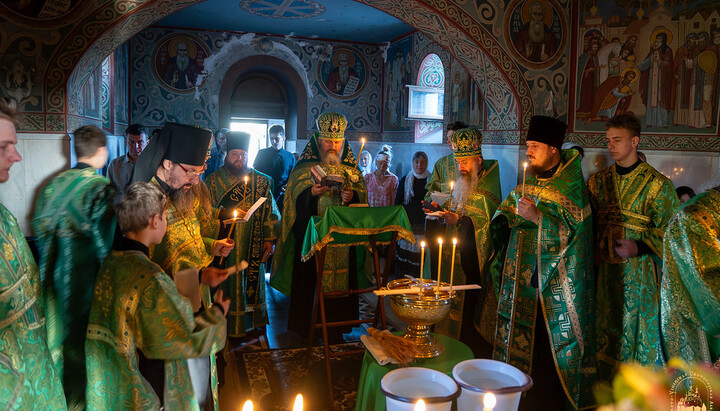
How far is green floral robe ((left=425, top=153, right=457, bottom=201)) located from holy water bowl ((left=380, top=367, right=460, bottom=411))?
3.00 metres

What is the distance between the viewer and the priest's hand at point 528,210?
349cm

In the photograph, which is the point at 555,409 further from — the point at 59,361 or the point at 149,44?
the point at 149,44

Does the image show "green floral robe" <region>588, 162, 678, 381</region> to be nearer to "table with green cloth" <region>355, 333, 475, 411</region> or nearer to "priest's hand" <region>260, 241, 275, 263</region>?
"table with green cloth" <region>355, 333, 475, 411</region>

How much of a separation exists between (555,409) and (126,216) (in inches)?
122

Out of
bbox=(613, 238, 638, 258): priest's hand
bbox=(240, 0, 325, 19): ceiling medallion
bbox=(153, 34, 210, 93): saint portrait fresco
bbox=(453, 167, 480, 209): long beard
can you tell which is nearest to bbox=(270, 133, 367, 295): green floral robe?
bbox=(453, 167, 480, 209): long beard

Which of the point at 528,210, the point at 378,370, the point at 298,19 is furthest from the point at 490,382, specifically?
the point at 298,19

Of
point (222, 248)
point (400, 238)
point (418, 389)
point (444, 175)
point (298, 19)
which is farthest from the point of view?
point (298, 19)

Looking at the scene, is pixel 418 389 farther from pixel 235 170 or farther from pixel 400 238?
pixel 235 170

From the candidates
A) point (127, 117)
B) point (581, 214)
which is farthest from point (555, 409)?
A: point (127, 117)

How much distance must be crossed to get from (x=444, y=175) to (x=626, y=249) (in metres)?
2.13

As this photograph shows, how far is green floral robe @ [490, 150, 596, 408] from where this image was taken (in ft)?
11.5

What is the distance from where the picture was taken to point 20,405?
1771 mm

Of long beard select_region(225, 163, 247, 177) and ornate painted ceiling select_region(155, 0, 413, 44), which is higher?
ornate painted ceiling select_region(155, 0, 413, 44)

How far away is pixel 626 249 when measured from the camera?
3.45 m
